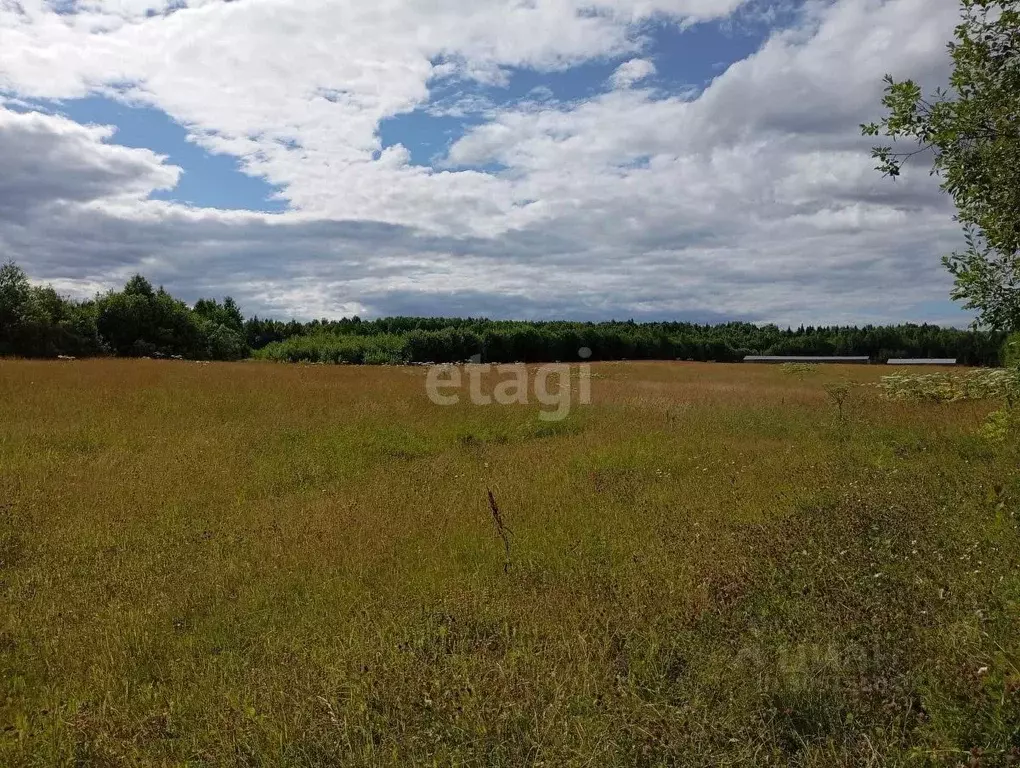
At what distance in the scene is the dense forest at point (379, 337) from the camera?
39.4 m

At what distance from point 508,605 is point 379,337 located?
300 ft

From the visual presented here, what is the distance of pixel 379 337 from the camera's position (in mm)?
94688

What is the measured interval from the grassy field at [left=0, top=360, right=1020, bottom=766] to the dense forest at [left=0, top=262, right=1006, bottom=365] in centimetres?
442

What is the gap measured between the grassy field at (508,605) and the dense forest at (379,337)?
442 centimetres

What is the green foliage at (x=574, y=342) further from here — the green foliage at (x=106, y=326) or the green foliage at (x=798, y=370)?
the green foliage at (x=798, y=370)

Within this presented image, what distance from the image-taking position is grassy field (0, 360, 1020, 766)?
3.96 meters

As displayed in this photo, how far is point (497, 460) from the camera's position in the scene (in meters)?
12.6

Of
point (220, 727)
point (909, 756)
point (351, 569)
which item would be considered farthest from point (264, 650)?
point (909, 756)

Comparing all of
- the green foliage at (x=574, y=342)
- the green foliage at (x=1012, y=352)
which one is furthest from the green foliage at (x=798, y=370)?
the green foliage at (x=574, y=342)

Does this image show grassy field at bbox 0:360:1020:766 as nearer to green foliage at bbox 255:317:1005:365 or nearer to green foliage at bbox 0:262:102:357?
green foliage at bbox 0:262:102:357

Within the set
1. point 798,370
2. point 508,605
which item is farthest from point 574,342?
point 508,605

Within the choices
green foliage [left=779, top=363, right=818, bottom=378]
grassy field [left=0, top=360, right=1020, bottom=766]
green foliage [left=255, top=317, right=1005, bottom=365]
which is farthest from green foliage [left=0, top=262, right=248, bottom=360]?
green foliage [left=779, top=363, right=818, bottom=378]

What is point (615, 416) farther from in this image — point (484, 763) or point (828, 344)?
point (828, 344)

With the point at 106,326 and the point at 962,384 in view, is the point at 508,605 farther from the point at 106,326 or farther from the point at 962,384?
the point at 106,326
